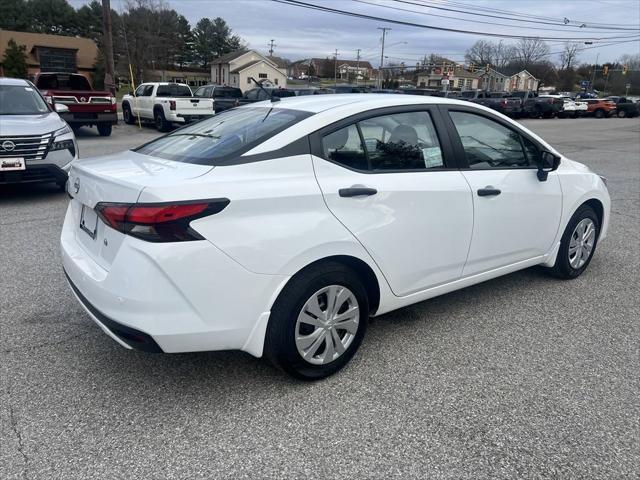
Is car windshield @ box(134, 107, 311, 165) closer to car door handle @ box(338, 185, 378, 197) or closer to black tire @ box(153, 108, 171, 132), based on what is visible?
car door handle @ box(338, 185, 378, 197)

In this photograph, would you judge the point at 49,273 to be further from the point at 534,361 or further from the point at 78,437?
the point at 534,361

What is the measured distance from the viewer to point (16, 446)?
2385 millimetres

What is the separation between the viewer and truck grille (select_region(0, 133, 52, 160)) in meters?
6.44

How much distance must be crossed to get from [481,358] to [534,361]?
33 centimetres

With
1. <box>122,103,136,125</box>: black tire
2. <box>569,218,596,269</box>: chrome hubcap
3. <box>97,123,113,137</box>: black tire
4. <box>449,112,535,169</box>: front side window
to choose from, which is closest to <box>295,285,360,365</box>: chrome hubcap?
<box>449,112,535,169</box>: front side window

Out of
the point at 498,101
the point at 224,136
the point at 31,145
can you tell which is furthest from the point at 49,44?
the point at 224,136

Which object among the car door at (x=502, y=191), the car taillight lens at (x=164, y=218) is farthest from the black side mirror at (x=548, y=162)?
the car taillight lens at (x=164, y=218)

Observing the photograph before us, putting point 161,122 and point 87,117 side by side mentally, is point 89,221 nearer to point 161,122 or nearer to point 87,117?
point 87,117

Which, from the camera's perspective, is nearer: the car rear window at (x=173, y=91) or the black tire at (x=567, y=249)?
the black tire at (x=567, y=249)

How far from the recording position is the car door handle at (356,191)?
2.84m

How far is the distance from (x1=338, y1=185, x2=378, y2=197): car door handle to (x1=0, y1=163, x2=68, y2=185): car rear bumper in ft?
18.2

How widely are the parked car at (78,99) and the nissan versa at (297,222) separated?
13509mm

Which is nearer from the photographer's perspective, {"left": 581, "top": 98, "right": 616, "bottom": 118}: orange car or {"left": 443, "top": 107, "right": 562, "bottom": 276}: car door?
{"left": 443, "top": 107, "right": 562, "bottom": 276}: car door

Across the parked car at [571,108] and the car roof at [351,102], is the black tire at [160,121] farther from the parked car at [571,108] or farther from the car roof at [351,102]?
the parked car at [571,108]
